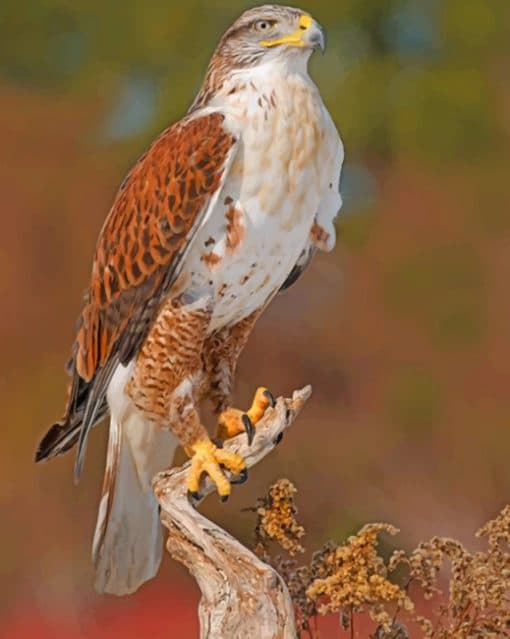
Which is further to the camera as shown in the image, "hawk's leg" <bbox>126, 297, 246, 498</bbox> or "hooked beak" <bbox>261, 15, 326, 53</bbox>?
"hawk's leg" <bbox>126, 297, 246, 498</bbox>

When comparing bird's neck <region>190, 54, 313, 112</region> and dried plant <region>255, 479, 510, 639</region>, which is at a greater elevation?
bird's neck <region>190, 54, 313, 112</region>

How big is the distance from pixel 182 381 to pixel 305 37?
72cm

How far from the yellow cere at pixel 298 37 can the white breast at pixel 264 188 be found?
6 cm

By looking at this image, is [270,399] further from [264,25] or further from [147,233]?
[264,25]

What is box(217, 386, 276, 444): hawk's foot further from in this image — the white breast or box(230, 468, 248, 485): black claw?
the white breast

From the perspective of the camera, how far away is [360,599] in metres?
2.54

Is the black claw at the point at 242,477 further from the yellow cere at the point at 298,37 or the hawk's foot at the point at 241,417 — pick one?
the yellow cere at the point at 298,37

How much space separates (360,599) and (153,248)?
77cm

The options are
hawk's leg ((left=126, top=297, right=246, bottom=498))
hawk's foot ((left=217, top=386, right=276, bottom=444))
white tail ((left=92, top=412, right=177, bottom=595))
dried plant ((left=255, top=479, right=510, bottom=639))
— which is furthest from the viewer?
white tail ((left=92, top=412, right=177, bottom=595))

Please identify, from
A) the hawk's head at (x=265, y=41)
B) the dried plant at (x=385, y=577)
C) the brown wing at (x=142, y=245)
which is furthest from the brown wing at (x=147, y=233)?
the dried plant at (x=385, y=577)

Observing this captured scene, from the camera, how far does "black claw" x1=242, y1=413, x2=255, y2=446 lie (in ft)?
9.29

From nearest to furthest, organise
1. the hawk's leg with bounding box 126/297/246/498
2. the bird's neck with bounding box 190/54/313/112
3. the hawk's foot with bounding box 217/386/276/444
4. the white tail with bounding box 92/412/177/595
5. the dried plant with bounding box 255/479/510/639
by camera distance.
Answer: the dried plant with bounding box 255/479/510/639 < the bird's neck with bounding box 190/54/313/112 < the hawk's leg with bounding box 126/297/246/498 < the hawk's foot with bounding box 217/386/276/444 < the white tail with bounding box 92/412/177/595

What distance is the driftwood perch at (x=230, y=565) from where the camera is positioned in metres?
2.60

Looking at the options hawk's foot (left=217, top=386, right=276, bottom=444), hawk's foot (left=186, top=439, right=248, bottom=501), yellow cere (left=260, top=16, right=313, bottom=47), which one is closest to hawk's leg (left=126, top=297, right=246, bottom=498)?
hawk's foot (left=186, top=439, right=248, bottom=501)
